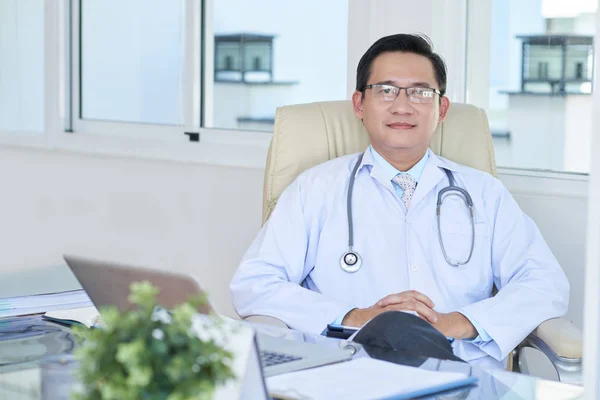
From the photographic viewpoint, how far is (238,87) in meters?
3.55

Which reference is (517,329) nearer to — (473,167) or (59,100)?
(473,167)

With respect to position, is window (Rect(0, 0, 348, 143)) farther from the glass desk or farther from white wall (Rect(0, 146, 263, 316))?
the glass desk

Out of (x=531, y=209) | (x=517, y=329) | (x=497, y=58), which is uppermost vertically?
(x=497, y=58)

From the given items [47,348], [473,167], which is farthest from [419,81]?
[47,348]

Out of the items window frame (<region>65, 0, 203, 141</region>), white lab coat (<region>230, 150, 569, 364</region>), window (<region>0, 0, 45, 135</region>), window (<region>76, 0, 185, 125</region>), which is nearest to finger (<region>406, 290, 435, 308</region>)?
white lab coat (<region>230, 150, 569, 364</region>)

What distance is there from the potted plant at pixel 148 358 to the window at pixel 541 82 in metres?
2.08

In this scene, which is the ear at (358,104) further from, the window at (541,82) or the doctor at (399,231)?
the window at (541,82)

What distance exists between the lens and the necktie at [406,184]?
224 centimetres

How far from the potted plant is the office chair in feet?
5.23

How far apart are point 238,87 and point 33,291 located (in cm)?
193

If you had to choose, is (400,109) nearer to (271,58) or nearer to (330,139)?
(330,139)

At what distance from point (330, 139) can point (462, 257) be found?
0.48 m

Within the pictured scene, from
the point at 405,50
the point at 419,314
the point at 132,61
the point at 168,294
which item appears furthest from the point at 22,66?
the point at 168,294

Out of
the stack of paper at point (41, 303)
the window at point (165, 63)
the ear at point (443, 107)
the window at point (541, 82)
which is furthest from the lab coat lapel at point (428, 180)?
the window at point (165, 63)
